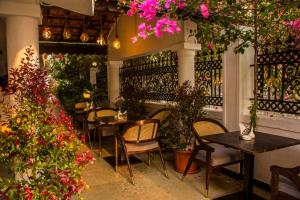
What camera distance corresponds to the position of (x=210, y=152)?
2941 mm

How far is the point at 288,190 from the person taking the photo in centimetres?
211

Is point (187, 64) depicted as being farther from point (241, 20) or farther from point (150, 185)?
point (150, 185)

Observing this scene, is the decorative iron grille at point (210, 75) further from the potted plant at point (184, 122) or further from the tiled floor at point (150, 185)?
the tiled floor at point (150, 185)

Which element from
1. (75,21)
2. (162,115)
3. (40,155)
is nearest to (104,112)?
(162,115)

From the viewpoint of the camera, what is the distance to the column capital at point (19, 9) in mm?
2895

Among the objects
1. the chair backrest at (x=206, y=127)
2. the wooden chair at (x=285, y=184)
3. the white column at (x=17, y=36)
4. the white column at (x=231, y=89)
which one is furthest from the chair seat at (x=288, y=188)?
the white column at (x=17, y=36)

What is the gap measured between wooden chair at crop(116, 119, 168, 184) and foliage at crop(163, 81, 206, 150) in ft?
0.97

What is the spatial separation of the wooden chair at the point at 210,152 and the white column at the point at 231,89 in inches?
9.7

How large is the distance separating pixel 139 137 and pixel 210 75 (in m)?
1.65

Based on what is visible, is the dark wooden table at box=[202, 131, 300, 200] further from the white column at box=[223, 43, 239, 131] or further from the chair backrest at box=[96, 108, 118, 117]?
the chair backrest at box=[96, 108, 118, 117]

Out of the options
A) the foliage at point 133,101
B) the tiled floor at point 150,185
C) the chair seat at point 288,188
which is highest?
the foliage at point 133,101

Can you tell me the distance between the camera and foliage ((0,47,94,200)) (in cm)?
166

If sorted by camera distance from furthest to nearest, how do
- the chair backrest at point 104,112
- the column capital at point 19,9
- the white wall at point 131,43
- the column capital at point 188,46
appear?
the chair backrest at point 104,112 < the white wall at point 131,43 < the column capital at point 188,46 < the column capital at point 19,9

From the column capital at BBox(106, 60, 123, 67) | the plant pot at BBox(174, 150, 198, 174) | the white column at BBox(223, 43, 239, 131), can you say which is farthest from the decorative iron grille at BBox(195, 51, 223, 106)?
Result: the column capital at BBox(106, 60, 123, 67)
